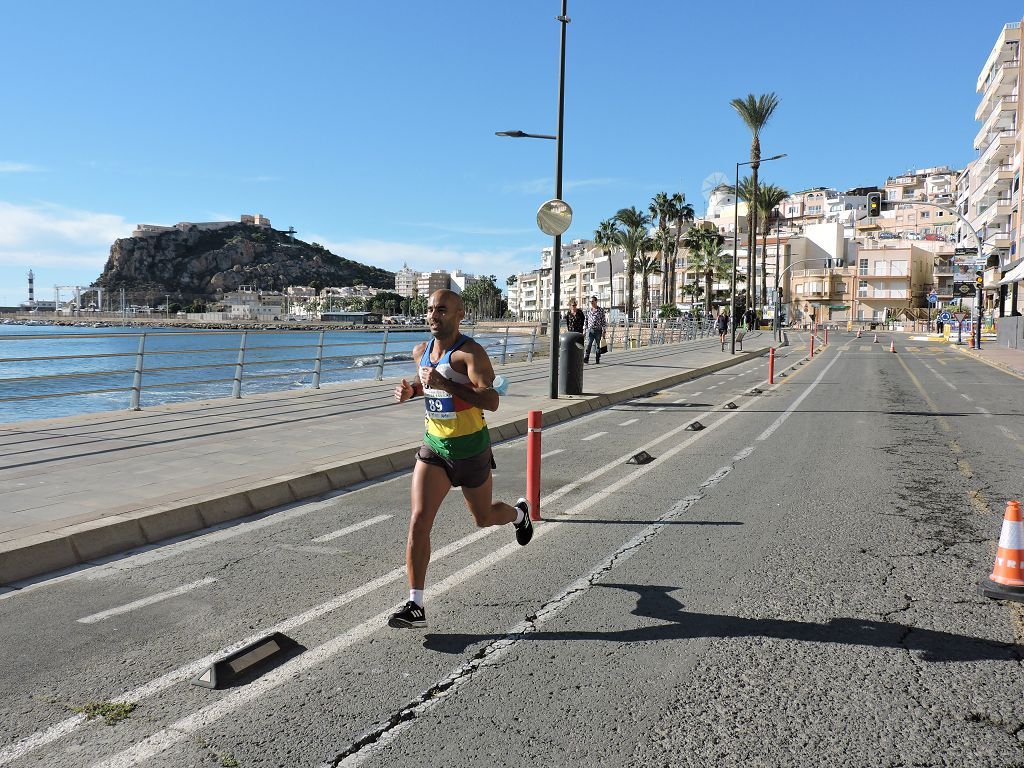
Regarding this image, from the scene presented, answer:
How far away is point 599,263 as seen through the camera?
157m

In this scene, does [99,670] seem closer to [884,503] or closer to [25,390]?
[884,503]

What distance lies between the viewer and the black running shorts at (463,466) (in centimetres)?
443

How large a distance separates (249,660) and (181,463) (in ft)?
16.6

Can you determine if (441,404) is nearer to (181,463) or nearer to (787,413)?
(181,463)

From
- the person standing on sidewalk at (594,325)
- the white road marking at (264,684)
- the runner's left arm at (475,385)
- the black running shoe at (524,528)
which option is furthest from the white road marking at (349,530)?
the person standing on sidewalk at (594,325)

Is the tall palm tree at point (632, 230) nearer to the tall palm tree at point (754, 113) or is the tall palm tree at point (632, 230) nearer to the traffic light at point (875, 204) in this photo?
the tall palm tree at point (754, 113)

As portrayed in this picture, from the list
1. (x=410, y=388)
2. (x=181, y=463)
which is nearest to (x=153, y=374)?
(x=181, y=463)

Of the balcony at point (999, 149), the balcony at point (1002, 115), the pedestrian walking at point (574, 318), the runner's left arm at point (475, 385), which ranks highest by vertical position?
the balcony at point (1002, 115)

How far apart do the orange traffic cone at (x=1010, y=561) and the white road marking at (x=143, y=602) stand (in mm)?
4582

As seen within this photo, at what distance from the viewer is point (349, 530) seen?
20.9ft

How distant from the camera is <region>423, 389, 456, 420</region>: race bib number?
434 centimetres

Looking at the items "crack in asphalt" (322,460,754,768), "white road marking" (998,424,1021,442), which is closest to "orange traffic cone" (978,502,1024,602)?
"crack in asphalt" (322,460,754,768)

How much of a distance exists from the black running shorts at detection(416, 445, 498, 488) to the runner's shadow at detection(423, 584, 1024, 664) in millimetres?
815

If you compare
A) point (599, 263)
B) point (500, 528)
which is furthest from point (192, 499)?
point (599, 263)
